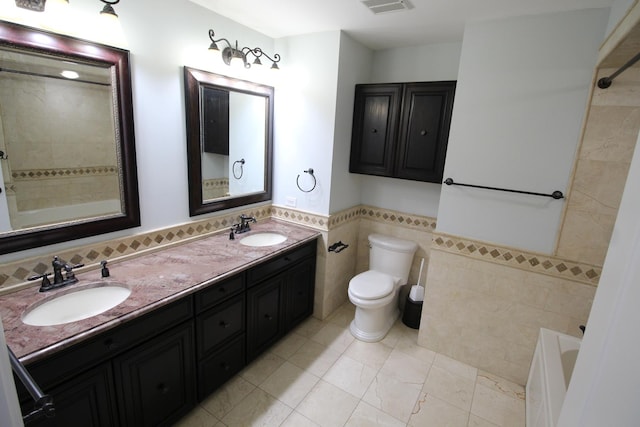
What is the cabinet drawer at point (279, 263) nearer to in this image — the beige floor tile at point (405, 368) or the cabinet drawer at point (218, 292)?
the cabinet drawer at point (218, 292)

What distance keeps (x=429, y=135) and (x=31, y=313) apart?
8.30 feet

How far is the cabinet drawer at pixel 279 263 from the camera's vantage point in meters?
2.01

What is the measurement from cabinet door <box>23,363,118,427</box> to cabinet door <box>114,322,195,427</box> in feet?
0.14

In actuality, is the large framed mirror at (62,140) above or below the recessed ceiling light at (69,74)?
below

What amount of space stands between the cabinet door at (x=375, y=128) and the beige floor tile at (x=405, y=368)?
144 cm

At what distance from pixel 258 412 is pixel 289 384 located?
27 centimetres

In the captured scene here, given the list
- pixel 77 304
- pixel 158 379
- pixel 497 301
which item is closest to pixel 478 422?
pixel 497 301

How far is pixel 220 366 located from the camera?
1.89 m

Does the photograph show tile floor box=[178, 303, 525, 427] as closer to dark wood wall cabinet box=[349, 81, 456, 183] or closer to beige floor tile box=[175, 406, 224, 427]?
beige floor tile box=[175, 406, 224, 427]

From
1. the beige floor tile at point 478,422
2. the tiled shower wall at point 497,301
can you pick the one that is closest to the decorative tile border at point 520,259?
the tiled shower wall at point 497,301

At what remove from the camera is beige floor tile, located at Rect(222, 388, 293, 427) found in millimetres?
1760

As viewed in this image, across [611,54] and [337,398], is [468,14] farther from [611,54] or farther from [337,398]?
[337,398]

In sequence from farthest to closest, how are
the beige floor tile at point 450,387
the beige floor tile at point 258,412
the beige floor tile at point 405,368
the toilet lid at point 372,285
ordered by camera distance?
the toilet lid at point 372,285, the beige floor tile at point 405,368, the beige floor tile at point 450,387, the beige floor tile at point 258,412

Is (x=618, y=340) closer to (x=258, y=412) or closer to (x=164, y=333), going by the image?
(x=164, y=333)
